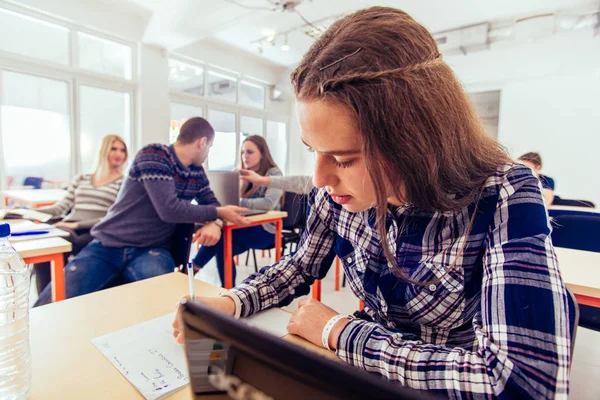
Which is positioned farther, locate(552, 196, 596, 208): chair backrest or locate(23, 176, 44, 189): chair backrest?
locate(23, 176, 44, 189): chair backrest

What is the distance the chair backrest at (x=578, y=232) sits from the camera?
1626 mm

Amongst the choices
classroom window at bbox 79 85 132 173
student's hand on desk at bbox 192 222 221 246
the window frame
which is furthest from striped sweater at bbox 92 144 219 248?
the window frame

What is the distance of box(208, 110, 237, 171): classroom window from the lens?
6.41 m

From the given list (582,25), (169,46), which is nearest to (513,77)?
(582,25)

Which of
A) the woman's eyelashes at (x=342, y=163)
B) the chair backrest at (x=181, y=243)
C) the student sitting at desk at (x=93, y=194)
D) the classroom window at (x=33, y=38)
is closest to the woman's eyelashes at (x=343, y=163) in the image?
the woman's eyelashes at (x=342, y=163)

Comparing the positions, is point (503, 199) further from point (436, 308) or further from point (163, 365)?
point (163, 365)

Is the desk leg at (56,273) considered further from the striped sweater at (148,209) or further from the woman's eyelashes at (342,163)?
the woman's eyelashes at (342,163)

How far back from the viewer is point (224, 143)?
6.61 meters

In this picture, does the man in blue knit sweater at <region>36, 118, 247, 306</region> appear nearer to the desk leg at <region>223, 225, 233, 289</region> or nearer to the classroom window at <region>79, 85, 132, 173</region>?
the desk leg at <region>223, 225, 233, 289</region>

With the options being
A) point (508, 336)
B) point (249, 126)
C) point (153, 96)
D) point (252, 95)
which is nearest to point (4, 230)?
point (508, 336)

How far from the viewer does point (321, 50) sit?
619 mm

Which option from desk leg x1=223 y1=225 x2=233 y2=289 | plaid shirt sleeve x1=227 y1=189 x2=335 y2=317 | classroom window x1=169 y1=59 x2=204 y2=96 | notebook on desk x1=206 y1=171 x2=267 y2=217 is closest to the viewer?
plaid shirt sleeve x1=227 y1=189 x2=335 y2=317

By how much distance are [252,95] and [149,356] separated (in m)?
6.97

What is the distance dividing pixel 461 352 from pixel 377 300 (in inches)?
9.7
